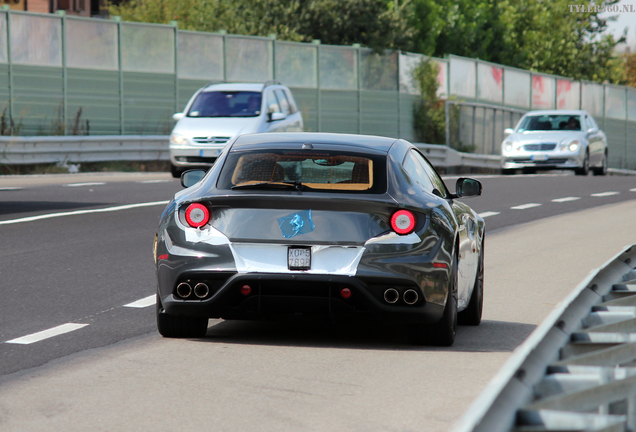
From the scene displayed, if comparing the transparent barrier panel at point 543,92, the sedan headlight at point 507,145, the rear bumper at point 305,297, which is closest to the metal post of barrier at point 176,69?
the sedan headlight at point 507,145

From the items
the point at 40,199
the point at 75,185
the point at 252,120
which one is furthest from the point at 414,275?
the point at 252,120

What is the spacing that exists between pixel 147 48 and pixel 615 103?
28.5m

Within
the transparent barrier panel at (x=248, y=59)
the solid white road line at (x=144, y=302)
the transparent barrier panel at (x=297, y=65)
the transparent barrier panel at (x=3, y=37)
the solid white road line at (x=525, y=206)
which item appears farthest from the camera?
the transparent barrier panel at (x=297, y=65)

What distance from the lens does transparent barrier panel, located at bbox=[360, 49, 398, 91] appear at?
3669 centimetres

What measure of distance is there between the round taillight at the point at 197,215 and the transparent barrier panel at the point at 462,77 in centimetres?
3392

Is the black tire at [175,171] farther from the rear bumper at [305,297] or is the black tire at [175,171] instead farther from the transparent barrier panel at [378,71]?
the rear bumper at [305,297]

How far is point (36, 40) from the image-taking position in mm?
27297

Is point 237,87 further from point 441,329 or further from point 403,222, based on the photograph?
point 403,222

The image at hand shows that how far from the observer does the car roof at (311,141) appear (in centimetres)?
761

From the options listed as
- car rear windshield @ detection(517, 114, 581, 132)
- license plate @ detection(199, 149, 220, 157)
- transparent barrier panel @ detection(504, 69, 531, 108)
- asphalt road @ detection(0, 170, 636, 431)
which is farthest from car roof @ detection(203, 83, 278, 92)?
transparent barrier panel @ detection(504, 69, 531, 108)

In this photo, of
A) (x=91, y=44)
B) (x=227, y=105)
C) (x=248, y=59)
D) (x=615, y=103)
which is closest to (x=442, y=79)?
(x=248, y=59)

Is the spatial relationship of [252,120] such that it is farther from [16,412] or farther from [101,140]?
[16,412]

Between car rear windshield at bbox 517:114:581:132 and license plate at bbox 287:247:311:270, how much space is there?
24566mm

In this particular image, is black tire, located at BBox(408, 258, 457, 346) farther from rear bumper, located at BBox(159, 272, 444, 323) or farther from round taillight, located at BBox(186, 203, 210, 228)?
round taillight, located at BBox(186, 203, 210, 228)
